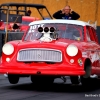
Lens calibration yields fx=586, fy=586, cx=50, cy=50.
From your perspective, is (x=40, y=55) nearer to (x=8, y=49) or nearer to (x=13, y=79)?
(x=8, y=49)

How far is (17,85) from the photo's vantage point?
1252 cm

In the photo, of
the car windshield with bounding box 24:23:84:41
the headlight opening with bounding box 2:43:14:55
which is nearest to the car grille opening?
the headlight opening with bounding box 2:43:14:55

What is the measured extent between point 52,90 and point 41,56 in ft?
2.56

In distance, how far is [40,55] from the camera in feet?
36.9

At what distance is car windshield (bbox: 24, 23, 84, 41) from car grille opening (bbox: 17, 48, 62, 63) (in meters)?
0.94

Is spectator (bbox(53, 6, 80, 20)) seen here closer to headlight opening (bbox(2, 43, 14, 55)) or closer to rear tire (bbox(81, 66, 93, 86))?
rear tire (bbox(81, 66, 93, 86))

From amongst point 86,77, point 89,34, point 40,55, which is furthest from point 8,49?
point 89,34

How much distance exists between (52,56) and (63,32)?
1.35 metres

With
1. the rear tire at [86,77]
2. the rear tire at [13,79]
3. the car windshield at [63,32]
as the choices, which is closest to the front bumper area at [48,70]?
the rear tire at [86,77]

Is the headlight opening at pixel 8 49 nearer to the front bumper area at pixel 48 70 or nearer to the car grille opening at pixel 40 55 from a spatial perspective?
the car grille opening at pixel 40 55

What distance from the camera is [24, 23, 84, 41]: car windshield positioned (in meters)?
12.3

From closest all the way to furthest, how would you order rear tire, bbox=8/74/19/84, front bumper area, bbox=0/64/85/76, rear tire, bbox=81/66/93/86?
front bumper area, bbox=0/64/85/76 < rear tire, bbox=81/66/93/86 < rear tire, bbox=8/74/19/84

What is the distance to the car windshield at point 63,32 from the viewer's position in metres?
12.3

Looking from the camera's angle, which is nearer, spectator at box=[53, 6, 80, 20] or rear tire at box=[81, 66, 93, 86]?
rear tire at box=[81, 66, 93, 86]
